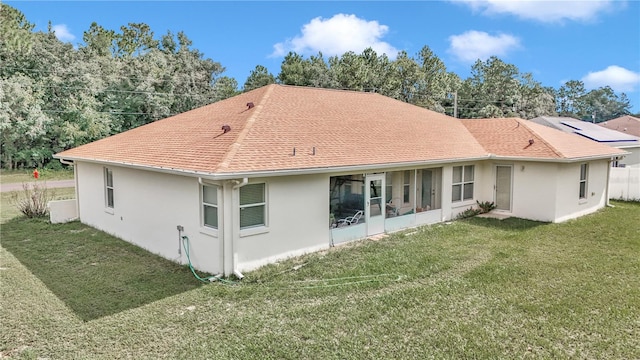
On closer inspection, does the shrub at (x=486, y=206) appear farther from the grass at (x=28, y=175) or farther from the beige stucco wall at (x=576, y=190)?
the grass at (x=28, y=175)

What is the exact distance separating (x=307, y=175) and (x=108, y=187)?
6.96 meters

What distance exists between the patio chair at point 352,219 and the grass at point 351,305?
3.18 ft

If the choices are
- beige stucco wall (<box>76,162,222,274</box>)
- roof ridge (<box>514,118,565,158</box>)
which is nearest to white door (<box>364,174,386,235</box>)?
beige stucco wall (<box>76,162,222,274</box>)

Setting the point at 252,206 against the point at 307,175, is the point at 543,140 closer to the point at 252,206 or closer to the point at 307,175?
the point at 307,175

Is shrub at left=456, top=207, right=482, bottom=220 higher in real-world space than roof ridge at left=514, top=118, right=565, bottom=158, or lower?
lower

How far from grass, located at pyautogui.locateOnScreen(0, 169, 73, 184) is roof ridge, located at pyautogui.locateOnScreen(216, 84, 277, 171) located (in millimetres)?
23777

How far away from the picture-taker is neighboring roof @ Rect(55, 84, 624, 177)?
952cm

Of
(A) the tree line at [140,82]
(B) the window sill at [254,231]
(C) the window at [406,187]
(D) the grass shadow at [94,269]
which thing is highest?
(A) the tree line at [140,82]

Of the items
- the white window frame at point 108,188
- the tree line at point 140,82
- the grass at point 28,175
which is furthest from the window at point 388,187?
the grass at point 28,175

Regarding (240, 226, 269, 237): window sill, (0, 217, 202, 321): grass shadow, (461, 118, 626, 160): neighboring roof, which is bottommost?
(0, 217, 202, 321): grass shadow

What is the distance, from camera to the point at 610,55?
3978cm

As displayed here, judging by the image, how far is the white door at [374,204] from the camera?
11.8m

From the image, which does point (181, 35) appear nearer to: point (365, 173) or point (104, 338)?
point (365, 173)

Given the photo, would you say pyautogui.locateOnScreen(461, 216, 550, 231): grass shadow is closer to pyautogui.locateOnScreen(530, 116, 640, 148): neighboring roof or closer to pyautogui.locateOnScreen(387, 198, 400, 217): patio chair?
pyautogui.locateOnScreen(387, 198, 400, 217): patio chair
